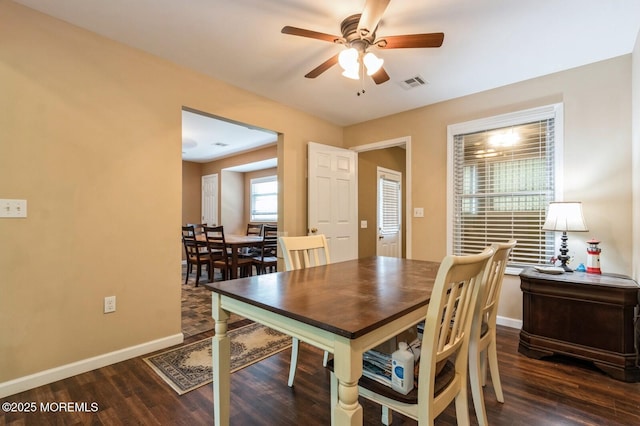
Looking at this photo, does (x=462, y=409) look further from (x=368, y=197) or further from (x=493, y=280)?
(x=368, y=197)

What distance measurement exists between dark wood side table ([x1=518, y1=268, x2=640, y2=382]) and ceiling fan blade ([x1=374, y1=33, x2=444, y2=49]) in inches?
77.8

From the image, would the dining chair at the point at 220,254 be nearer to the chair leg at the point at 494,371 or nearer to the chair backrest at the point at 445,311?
the chair leg at the point at 494,371

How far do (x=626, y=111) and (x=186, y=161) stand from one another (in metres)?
7.72

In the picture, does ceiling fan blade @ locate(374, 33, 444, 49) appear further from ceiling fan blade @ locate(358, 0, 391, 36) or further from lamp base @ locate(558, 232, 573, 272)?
lamp base @ locate(558, 232, 573, 272)

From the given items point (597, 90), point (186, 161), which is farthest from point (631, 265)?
point (186, 161)

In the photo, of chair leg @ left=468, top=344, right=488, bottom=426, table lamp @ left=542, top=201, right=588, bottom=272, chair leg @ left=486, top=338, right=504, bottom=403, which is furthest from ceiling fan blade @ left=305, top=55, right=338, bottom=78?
table lamp @ left=542, top=201, right=588, bottom=272

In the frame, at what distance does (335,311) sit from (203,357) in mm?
1766

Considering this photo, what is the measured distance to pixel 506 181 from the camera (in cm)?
320

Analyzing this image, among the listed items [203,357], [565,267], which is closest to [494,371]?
[565,267]

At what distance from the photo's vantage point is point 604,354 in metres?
2.15

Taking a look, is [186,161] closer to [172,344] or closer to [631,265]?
[172,344]

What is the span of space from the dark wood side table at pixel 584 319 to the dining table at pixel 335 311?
4.12 feet

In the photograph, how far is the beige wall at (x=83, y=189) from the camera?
1923 mm

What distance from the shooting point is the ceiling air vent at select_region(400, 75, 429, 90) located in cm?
296
